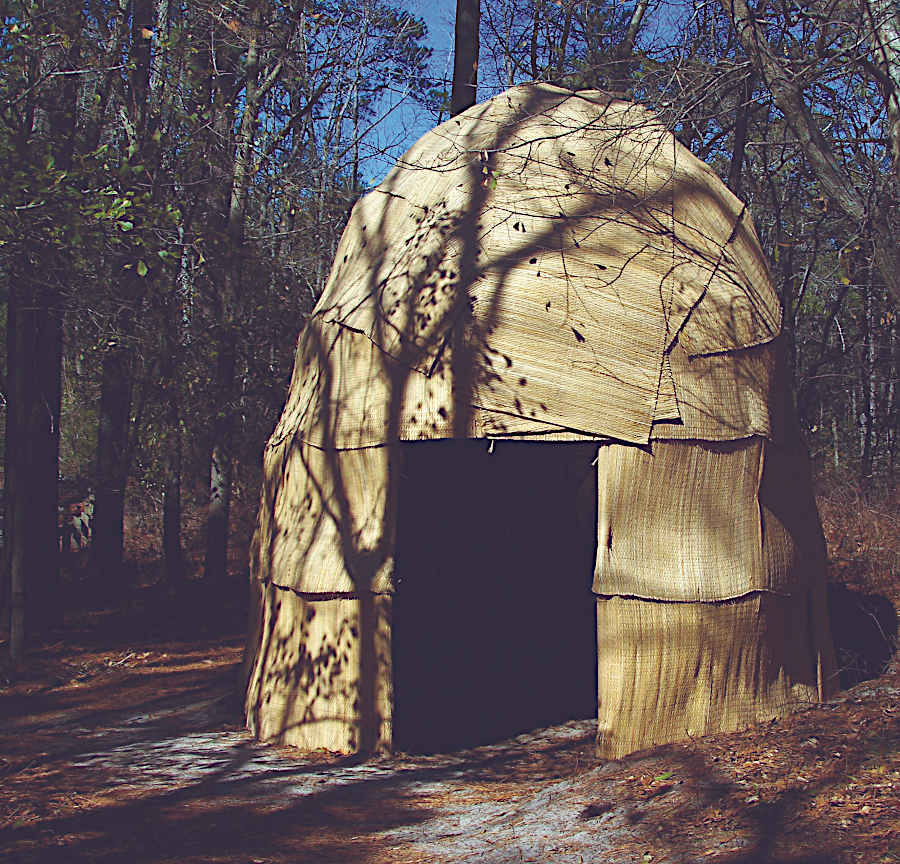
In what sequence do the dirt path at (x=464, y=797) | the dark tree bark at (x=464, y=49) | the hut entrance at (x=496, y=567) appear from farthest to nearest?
the dark tree bark at (x=464, y=49) < the hut entrance at (x=496, y=567) < the dirt path at (x=464, y=797)

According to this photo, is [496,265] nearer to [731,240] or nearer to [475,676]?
[731,240]

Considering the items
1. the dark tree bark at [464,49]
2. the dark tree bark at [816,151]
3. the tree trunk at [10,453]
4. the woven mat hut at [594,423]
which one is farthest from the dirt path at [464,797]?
the dark tree bark at [464,49]

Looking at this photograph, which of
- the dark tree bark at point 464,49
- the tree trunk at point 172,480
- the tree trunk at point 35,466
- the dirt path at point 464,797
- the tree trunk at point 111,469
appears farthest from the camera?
the tree trunk at point 111,469

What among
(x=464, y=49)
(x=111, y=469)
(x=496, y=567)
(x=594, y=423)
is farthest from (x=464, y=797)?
(x=111, y=469)

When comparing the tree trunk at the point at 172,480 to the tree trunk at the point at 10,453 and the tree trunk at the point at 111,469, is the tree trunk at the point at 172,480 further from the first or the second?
the tree trunk at the point at 10,453

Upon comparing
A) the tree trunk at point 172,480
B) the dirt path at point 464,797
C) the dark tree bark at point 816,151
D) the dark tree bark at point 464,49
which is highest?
the dark tree bark at point 464,49

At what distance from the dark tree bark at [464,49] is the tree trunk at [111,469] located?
536cm

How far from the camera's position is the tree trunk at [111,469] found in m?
12.3

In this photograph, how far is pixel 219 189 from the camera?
41.7 feet

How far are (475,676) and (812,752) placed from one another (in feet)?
13.0

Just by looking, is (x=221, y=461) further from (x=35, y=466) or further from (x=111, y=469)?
(x=35, y=466)

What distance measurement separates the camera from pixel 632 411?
18.7 feet

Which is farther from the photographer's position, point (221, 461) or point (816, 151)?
point (221, 461)

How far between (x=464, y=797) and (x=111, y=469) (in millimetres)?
9039
